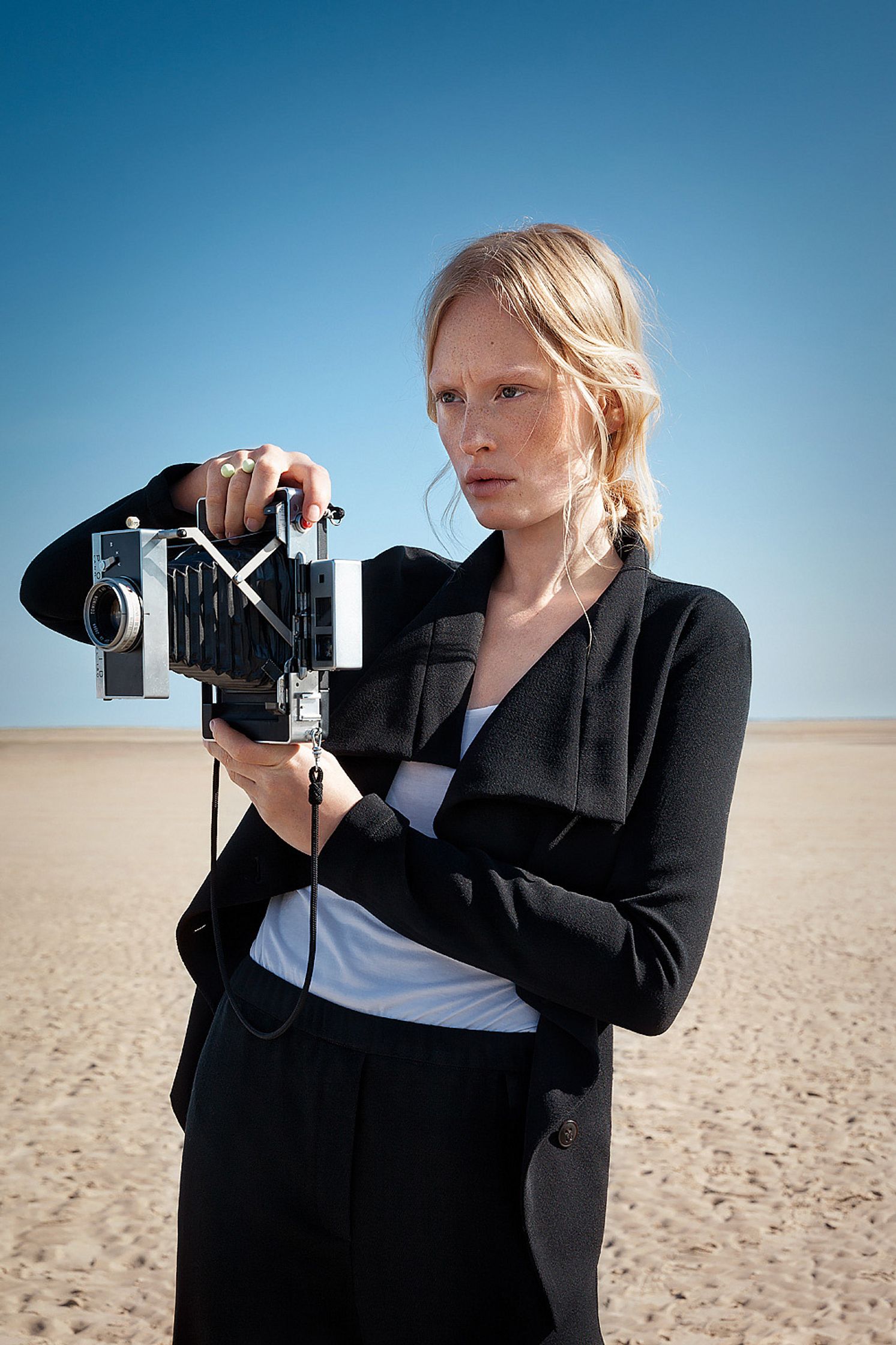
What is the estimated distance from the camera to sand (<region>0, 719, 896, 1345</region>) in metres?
5.27

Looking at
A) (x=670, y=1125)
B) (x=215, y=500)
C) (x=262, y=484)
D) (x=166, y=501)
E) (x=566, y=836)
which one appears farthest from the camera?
(x=670, y=1125)

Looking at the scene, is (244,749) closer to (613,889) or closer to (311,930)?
(311,930)

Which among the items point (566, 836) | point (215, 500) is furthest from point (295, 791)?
point (215, 500)

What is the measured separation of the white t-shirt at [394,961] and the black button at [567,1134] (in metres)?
0.15

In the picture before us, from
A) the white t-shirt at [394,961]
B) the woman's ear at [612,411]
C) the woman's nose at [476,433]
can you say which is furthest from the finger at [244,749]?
the woman's ear at [612,411]

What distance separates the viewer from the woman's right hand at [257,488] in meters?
1.81

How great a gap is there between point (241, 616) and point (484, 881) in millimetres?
656

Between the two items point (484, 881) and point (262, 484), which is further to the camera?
point (262, 484)

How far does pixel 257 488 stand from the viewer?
1817mm

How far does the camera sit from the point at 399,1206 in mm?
1648

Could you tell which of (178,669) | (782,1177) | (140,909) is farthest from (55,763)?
(178,669)

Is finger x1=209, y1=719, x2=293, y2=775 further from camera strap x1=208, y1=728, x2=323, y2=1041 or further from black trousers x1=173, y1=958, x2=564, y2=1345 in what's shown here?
black trousers x1=173, y1=958, x2=564, y2=1345

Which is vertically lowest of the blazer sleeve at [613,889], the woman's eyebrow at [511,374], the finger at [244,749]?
the blazer sleeve at [613,889]

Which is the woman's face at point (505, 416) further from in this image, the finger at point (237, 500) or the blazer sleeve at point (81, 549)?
the blazer sleeve at point (81, 549)
